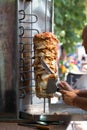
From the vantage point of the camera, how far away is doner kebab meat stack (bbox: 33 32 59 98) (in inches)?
96.0

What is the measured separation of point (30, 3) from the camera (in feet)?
A: 8.66

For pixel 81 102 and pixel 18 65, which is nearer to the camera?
pixel 81 102

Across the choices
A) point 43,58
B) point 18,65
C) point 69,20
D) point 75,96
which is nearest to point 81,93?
point 75,96

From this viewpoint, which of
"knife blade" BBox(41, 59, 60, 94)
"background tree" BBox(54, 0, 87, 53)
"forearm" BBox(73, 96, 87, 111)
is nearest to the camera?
"forearm" BBox(73, 96, 87, 111)

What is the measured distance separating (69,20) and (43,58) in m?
4.35

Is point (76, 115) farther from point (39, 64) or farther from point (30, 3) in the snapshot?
point (30, 3)

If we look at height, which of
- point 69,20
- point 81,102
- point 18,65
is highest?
point 69,20

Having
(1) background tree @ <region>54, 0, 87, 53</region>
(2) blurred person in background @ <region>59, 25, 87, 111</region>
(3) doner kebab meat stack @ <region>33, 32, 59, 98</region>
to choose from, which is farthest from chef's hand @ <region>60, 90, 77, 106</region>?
(1) background tree @ <region>54, 0, 87, 53</region>

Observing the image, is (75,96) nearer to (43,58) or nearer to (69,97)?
(69,97)

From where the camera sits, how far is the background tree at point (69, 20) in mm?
6316

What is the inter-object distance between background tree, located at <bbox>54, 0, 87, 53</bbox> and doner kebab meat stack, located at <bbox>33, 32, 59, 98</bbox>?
12.1ft

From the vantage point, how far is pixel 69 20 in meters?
6.70

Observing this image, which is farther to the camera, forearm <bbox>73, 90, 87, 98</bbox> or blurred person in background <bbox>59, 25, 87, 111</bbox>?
forearm <bbox>73, 90, 87, 98</bbox>

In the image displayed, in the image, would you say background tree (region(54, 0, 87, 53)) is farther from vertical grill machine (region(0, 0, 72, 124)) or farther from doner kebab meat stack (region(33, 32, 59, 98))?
doner kebab meat stack (region(33, 32, 59, 98))
